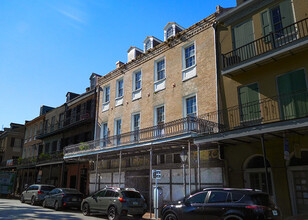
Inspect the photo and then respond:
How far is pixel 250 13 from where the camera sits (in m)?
13.3

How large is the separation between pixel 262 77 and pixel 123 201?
8.52 metres

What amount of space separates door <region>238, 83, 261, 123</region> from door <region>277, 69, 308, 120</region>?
41.7 inches

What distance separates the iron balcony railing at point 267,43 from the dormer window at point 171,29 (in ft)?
18.6

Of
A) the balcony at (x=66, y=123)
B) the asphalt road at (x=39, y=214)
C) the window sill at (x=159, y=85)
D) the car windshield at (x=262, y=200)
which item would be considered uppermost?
the window sill at (x=159, y=85)

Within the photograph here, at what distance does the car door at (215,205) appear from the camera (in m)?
7.80

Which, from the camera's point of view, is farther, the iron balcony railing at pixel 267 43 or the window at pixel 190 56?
the window at pixel 190 56

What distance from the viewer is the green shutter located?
1211cm

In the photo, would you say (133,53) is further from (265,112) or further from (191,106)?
(265,112)

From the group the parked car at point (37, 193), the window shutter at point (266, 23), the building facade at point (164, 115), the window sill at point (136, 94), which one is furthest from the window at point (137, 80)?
the parked car at point (37, 193)

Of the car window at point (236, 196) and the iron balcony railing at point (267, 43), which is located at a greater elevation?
the iron balcony railing at point (267, 43)

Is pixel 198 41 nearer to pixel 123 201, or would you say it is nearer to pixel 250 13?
pixel 250 13

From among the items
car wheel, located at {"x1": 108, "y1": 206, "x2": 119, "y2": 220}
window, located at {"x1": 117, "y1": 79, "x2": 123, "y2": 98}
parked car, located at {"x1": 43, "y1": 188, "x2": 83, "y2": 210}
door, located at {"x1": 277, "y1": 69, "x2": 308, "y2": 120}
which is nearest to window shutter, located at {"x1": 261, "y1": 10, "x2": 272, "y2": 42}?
door, located at {"x1": 277, "y1": 69, "x2": 308, "y2": 120}

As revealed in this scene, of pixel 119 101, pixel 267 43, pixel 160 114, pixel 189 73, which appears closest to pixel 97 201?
pixel 160 114

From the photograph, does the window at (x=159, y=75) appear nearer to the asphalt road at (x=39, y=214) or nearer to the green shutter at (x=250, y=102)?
the green shutter at (x=250, y=102)
